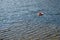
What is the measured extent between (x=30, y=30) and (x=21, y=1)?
1.09m

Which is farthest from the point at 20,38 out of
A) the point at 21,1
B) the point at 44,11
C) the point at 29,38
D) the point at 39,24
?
the point at 21,1

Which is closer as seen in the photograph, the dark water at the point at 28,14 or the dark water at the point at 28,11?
the dark water at the point at 28,14

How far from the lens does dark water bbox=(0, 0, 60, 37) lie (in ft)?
6.19

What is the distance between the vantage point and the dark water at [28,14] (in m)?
1.89

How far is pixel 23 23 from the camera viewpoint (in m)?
1.95

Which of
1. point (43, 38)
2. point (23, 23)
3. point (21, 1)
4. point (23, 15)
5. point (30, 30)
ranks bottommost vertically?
point (43, 38)

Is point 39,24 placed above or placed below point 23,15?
below

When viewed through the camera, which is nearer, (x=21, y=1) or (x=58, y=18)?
(x=58, y=18)

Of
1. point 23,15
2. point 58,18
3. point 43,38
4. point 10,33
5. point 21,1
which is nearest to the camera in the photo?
point 43,38

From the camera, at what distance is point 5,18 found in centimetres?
212

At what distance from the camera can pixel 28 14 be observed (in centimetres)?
218

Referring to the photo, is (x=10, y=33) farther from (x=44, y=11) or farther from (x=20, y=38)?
(x=44, y=11)

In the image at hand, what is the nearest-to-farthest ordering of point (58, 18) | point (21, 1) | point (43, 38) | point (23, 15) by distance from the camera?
point (43, 38)
point (58, 18)
point (23, 15)
point (21, 1)

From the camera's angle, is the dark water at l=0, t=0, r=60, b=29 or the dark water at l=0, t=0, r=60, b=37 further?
the dark water at l=0, t=0, r=60, b=29
